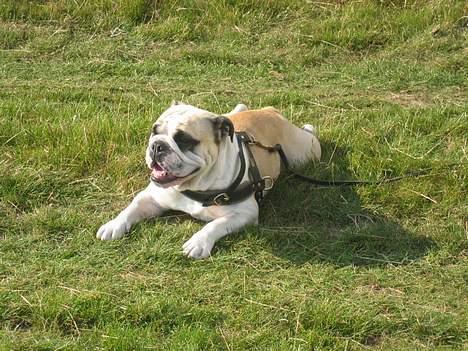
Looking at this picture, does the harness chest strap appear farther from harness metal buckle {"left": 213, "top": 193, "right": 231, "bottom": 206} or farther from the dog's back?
the dog's back

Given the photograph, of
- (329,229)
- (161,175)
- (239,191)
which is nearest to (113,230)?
(161,175)

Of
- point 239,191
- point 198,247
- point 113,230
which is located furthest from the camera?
point 239,191

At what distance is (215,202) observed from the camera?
4.66 m

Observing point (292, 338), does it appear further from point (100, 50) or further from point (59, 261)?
point (100, 50)

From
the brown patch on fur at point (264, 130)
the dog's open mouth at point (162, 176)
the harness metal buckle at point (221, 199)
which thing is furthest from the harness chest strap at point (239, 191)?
the dog's open mouth at point (162, 176)

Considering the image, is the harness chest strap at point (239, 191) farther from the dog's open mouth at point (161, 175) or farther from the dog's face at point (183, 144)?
the dog's open mouth at point (161, 175)

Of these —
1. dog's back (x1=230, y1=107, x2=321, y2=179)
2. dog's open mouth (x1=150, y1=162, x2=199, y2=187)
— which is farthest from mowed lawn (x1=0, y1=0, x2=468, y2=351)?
dog's open mouth (x1=150, y1=162, x2=199, y2=187)

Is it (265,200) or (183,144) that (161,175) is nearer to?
(183,144)

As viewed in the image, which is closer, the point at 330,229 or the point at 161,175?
the point at 161,175

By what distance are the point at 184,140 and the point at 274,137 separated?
102 cm

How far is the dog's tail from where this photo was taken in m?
5.39

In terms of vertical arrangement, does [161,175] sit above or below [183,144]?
below

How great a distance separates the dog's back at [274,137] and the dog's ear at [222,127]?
45cm

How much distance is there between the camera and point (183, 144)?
14.6ft
